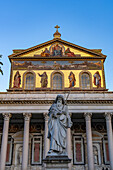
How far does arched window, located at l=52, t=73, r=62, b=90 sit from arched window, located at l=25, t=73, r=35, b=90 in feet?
7.65

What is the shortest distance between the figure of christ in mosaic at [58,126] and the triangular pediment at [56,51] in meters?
21.2

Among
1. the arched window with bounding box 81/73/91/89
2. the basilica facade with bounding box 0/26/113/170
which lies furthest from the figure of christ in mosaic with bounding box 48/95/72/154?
the arched window with bounding box 81/73/91/89

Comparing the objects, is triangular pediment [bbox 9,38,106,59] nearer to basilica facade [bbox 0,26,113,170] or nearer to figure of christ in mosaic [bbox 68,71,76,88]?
basilica facade [bbox 0,26,113,170]

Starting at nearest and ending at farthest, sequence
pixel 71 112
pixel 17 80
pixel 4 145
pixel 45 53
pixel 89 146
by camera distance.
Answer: pixel 89 146
pixel 4 145
pixel 71 112
pixel 17 80
pixel 45 53

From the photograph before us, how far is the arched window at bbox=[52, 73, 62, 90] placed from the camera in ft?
93.3

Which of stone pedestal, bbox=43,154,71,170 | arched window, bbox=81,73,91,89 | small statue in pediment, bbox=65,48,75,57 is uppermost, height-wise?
small statue in pediment, bbox=65,48,75,57

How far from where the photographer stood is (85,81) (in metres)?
28.7

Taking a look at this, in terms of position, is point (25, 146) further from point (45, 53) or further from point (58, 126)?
point (58, 126)

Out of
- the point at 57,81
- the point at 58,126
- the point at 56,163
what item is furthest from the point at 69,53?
the point at 56,163

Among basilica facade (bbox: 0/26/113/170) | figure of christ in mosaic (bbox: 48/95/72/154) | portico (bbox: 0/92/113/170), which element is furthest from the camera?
basilica facade (bbox: 0/26/113/170)

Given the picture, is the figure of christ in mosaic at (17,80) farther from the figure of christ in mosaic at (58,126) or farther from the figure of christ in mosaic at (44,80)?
the figure of christ in mosaic at (58,126)

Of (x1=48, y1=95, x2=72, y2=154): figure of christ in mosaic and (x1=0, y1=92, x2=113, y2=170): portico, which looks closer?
(x1=48, y1=95, x2=72, y2=154): figure of christ in mosaic

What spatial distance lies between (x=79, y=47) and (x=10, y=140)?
1292 centimetres

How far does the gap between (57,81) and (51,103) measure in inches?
182
